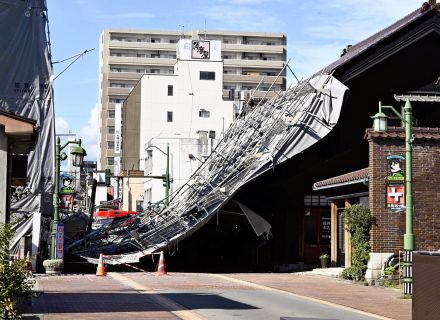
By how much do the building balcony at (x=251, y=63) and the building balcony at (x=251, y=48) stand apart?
7.54 ft

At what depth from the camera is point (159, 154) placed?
75250mm

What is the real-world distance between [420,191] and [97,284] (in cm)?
1170

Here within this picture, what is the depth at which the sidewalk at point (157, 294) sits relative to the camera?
17062 mm

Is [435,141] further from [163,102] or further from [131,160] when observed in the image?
[131,160]

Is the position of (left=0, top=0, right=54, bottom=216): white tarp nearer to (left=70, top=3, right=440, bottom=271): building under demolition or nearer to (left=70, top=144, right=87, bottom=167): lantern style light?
(left=70, top=3, right=440, bottom=271): building under demolition

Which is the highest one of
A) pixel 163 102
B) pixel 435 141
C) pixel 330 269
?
pixel 163 102

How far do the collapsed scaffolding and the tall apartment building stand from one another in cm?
9502

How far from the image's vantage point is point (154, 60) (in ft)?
458

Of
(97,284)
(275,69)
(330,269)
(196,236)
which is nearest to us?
(97,284)

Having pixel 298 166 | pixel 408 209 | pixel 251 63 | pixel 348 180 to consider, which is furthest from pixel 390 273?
pixel 251 63

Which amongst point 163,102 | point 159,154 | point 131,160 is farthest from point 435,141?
point 131,160

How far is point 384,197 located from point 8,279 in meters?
18.1

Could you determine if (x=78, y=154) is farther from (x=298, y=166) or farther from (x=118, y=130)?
(x=118, y=130)

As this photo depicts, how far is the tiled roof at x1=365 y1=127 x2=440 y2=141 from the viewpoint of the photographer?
2786 cm
